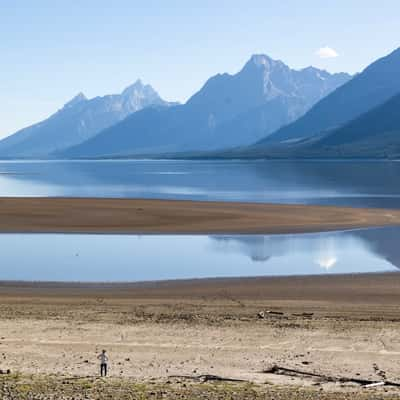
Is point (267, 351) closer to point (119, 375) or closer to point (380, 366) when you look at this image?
point (380, 366)

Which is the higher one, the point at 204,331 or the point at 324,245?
the point at 324,245

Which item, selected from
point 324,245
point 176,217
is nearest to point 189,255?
point 324,245

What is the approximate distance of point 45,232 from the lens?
174 ft

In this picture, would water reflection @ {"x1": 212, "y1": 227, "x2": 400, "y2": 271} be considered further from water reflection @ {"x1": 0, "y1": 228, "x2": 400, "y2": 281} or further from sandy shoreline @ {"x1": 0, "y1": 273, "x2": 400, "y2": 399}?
sandy shoreline @ {"x1": 0, "y1": 273, "x2": 400, "y2": 399}

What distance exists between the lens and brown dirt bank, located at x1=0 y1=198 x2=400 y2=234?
5566 centimetres

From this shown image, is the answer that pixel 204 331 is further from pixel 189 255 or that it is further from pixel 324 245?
pixel 324 245

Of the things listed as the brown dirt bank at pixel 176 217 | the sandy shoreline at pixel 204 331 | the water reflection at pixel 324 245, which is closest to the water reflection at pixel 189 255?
the water reflection at pixel 324 245

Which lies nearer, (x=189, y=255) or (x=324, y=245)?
(x=189, y=255)

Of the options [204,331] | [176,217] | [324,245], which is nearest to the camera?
[204,331]

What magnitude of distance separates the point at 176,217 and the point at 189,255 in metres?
21.3

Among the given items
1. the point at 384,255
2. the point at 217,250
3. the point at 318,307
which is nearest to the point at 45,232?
the point at 217,250

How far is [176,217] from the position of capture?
6316 centimetres

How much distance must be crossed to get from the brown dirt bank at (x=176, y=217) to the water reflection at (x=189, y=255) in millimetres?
4360

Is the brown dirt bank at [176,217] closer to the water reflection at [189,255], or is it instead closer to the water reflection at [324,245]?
the water reflection at [324,245]
